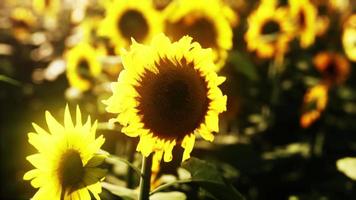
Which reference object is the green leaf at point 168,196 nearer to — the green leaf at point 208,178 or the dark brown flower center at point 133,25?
the green leaf at point 208,178

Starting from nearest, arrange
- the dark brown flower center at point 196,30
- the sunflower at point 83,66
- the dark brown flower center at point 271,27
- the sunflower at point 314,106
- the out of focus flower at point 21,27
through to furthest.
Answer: the dark brown flower center at point 196,30
the sunflower at point 314,106
the sunflower at point 83,66
the dark brown flower center at point 271,27
the out of focus flower at point 21,27

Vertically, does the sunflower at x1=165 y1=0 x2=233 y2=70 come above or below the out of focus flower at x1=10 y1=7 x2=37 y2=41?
below

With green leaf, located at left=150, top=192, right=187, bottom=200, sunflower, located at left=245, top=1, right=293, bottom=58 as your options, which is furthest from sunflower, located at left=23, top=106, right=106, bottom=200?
sunflower, located at left=245, top=1, right=293, bottom=58

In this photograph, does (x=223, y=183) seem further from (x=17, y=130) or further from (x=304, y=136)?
(x=17, y=130)

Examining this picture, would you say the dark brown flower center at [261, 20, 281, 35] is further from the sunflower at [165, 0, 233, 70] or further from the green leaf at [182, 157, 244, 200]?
the green leaf at [182, 157, 244, 200]

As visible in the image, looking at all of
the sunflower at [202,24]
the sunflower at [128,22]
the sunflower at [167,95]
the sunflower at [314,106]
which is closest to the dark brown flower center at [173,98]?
the sunflower at [167,95]

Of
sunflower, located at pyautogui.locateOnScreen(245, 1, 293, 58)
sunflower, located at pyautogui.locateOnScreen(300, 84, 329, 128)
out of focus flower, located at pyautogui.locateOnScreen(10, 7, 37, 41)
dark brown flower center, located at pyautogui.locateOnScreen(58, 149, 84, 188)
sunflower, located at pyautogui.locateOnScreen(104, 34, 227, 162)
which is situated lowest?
dark brown flower center, located at pyautogui.locateOnScreen(58, 149, 84, 188)

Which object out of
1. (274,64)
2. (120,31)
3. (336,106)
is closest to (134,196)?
(120,31)
